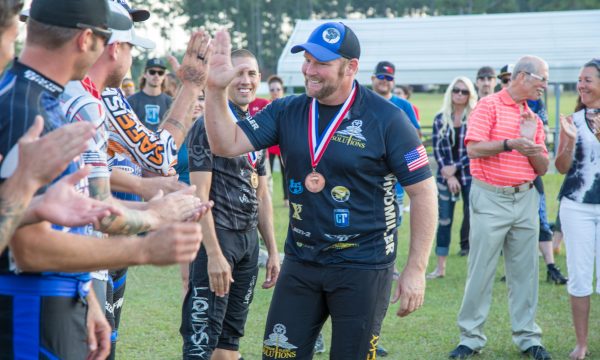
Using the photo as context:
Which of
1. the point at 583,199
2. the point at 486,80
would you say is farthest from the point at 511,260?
the point at 486,80

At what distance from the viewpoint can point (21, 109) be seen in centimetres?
288

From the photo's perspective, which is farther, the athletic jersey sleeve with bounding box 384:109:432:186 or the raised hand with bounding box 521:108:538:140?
the raised hand with bounding box 521:108:538:140

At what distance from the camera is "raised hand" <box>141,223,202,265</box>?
2828mm

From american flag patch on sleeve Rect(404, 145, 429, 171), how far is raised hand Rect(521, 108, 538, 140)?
8.64 ft

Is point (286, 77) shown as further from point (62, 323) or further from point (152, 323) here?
point (62, 323)

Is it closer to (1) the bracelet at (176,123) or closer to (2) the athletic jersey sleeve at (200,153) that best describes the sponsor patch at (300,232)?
(1) the bracelet at (176,123)

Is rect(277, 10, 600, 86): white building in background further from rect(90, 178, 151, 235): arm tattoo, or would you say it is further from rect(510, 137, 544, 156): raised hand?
rect(90, 178, 151, 235): arm tattoo

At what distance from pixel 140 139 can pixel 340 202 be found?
3.87 feet

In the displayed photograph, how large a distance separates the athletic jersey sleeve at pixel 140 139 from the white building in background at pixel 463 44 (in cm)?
1894

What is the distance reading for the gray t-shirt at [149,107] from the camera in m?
11.2

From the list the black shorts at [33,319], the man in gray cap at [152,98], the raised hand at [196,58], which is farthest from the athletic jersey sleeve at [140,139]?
the man in gray cap at [152,98]

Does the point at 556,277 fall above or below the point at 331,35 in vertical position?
below

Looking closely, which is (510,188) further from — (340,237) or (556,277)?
(556,277)

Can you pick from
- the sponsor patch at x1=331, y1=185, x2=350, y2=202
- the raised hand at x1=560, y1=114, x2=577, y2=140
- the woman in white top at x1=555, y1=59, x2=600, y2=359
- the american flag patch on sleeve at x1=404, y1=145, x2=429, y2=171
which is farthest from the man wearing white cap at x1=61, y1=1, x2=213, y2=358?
the woman in white top at x1=555, y1=59, x2=600, y2=359
